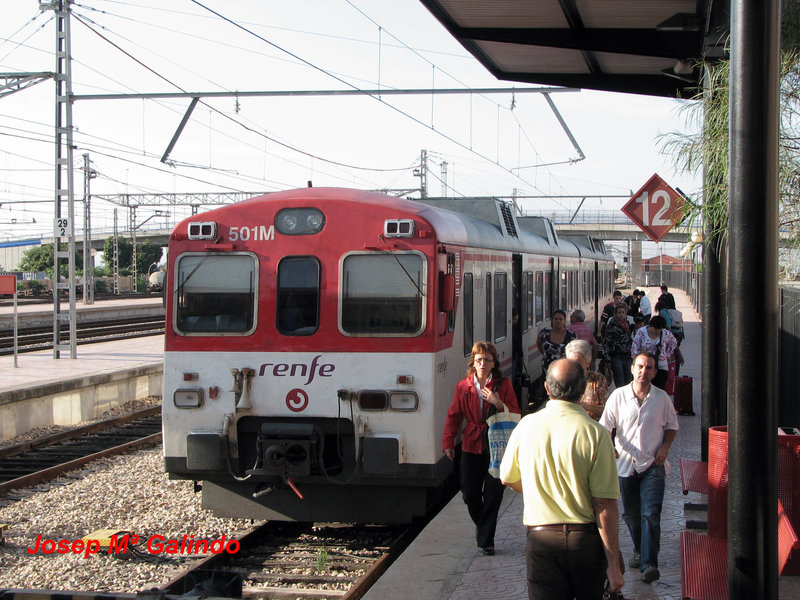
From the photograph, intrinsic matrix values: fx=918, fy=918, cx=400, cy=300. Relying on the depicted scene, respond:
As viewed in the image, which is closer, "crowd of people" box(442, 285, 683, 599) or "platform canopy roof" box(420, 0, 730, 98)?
"crowd of people" box(442, 285, 683, 599)

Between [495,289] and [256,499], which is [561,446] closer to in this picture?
[256,499]

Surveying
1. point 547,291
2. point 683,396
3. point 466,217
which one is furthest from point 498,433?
point 547,291

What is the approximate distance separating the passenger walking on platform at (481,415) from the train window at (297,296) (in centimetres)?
166

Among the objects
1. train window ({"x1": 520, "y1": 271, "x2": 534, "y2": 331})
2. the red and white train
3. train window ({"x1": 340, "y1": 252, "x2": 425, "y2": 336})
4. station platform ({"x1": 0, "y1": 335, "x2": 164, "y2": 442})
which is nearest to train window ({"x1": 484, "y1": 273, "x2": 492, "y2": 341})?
the red and white train

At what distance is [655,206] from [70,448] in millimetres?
8677

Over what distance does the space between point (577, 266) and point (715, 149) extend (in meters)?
14.6

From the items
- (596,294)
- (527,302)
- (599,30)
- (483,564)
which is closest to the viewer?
(483,564)

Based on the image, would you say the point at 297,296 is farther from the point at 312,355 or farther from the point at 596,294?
the point at 596,294

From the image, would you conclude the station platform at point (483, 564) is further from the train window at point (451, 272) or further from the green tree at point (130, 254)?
the green tree at point (130, 254)

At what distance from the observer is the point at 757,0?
151 inches

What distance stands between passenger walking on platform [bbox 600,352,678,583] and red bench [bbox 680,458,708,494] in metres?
1.54

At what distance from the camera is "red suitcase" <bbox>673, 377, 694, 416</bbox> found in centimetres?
1332

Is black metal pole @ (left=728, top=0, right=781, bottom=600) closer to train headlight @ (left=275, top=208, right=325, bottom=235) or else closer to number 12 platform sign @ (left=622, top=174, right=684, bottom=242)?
number 12 platform sign @ (left=622, top=174, right=684, bottom=242)

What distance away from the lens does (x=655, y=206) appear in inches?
318
